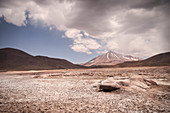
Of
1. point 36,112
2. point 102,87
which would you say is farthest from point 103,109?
point 102,87

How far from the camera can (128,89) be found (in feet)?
35.3

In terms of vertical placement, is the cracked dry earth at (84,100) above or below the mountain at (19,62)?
below

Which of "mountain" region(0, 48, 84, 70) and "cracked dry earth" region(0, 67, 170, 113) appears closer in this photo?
"cracked dry earth" region(0, 67, 170, 113)

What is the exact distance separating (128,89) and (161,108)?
4.51 m

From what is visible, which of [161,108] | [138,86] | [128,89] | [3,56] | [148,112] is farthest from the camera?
[3,56]

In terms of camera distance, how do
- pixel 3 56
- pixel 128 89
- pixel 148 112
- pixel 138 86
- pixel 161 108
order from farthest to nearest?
pixel 3 56, pixel 138 86, pixel 128 89, pixel 161 108, pixel 148 112

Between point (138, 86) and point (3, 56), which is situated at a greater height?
point (3, 56)

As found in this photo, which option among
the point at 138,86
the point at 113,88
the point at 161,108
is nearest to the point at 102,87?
the point at 113,88

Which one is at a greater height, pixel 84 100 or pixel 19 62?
pixel 19 62

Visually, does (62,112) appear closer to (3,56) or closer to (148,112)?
(148,112)

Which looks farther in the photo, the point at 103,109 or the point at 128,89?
the point at 128,89

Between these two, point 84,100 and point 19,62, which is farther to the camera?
point 19,62

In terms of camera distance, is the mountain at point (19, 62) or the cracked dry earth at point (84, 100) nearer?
the cracked dry earth at point (84, 100)

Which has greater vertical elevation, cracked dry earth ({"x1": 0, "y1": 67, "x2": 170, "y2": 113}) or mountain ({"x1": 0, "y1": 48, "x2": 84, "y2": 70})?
mountain ({"x1": 0, "y1": 48, "x2": 84, "y2": 70})
